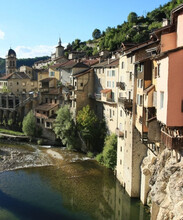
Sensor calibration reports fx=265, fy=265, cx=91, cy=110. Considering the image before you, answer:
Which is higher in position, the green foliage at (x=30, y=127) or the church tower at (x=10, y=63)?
the church tower at (x=10, y=63)

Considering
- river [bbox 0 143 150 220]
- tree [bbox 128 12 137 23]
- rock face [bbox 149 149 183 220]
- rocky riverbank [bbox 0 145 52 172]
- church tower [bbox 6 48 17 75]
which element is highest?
tree [bbox 128 12 137 23]

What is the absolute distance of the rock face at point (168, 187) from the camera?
58.4 feet

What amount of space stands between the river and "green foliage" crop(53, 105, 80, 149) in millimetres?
3569

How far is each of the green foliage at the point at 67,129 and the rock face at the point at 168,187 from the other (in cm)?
2822

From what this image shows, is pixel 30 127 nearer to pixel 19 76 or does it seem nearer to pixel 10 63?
pixel 19 76

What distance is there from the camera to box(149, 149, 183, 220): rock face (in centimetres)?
1780

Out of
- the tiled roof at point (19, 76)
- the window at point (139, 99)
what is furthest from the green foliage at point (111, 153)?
the tiled roof at point (19, 76)

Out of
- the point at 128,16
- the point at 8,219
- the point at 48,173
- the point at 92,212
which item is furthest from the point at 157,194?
the point at 128,16

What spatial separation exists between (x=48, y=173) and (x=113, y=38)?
79993 millimetres

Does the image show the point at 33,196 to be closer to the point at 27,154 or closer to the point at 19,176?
the point at 19,176

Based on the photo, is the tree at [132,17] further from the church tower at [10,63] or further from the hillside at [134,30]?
the church tower at [10,63]

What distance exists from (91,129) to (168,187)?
29.5 meters

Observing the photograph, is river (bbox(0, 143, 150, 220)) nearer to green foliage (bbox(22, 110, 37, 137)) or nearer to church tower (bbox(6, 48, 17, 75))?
green foliage (bbox(22, 110, 37, 137))

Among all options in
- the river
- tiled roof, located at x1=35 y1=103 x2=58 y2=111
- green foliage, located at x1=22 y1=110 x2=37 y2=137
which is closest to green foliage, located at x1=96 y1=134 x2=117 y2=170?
the river
